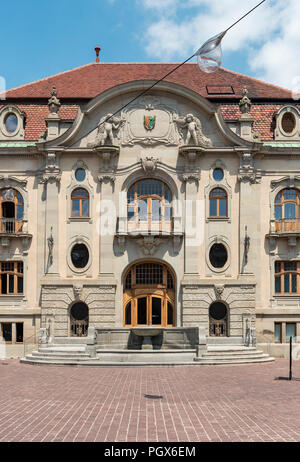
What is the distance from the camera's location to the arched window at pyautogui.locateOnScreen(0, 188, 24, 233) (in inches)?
1388

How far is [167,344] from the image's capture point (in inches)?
1158

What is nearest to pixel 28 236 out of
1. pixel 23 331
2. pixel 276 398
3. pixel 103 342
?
pixel 23 331

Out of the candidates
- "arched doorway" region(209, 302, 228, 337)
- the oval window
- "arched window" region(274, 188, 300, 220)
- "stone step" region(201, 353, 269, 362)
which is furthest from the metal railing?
the oval window

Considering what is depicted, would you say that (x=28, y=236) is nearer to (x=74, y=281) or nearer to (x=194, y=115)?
(x=74, y=281)

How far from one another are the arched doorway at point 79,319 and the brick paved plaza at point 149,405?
29.9 feet

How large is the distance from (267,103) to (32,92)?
15476 millimetres

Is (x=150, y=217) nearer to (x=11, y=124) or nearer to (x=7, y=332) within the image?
(x=11, y=124)

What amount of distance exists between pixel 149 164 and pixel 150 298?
8056mm

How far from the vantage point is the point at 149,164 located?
3472cm

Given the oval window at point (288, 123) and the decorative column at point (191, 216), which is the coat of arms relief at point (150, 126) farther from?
the oval window at point (288, 123)

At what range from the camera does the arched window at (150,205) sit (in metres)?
34.8

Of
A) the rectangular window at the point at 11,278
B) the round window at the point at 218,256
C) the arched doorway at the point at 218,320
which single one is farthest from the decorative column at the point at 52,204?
the arched doorway at the point at 218,320

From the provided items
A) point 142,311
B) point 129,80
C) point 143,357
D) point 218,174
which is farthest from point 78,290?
point 129,80

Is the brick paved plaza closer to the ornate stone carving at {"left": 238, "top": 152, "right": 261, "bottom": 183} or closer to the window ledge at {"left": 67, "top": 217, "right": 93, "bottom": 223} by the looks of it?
the window ledge at {"left": 67, "top": 217, "right": 93, "bottom": 223}
